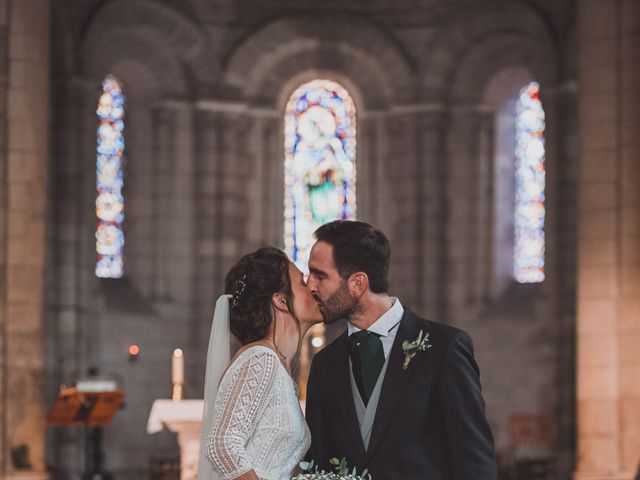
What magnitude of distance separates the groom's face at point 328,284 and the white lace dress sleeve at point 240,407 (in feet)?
0.95

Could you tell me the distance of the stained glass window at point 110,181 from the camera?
19.6 metres

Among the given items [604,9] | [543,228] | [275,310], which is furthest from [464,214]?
[275,310]

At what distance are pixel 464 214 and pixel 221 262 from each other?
3468 millimetres

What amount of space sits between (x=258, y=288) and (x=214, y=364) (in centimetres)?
45

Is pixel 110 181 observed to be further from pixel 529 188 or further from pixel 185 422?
pixel 185 422

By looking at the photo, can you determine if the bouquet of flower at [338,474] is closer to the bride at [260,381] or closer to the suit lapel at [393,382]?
the suit lapel at [393,382]

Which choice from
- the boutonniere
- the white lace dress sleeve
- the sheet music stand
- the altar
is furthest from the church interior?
the boutonniere

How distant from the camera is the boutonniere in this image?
482 centimetres

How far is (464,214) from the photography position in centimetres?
1980

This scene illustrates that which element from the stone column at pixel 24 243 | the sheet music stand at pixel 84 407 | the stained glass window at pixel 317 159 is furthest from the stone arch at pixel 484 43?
the sheet music stand at pixel 84 407

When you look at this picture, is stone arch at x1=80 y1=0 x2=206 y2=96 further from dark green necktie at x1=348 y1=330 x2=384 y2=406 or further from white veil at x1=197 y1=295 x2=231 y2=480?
dark green necktie at x1=348 y1=330 x2=384 y2=406

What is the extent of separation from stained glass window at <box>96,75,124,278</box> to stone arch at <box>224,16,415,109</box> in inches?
63.9

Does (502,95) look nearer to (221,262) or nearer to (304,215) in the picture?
(304,215)

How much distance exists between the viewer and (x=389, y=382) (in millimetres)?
4836
